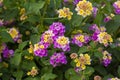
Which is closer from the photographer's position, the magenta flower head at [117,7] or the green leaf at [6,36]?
the green leaf at [6,36]

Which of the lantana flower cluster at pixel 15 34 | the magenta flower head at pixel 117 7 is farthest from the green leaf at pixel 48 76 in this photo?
the magenta flower head at pixel 117 7

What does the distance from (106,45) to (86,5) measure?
0.19 metres

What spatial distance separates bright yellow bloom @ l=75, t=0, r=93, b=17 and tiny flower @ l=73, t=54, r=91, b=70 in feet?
0.58

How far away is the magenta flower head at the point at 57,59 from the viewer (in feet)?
5.49

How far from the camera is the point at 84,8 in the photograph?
5.61 ft

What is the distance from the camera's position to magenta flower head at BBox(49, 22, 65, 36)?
67.2 inches

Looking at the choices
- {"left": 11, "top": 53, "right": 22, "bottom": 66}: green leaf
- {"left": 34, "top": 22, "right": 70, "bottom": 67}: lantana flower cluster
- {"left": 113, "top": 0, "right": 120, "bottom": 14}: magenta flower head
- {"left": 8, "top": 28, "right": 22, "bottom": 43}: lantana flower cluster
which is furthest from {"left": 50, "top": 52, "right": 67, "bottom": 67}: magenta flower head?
{"left": 113, "top": 0, "right": 120, "bottom": 14}: magenta flower head

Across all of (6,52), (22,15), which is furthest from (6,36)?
(22,15)

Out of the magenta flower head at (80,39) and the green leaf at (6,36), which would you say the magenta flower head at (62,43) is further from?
the green leaf at (6,36)

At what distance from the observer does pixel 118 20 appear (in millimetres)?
1829

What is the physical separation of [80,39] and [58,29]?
4.4 inches

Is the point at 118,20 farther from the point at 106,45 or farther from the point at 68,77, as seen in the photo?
the point at 68,77

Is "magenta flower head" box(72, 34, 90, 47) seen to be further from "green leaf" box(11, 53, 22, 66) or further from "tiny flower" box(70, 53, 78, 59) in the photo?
"green leaf" box(11, 53, 22, 66)

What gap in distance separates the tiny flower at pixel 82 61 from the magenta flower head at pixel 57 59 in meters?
0.05
